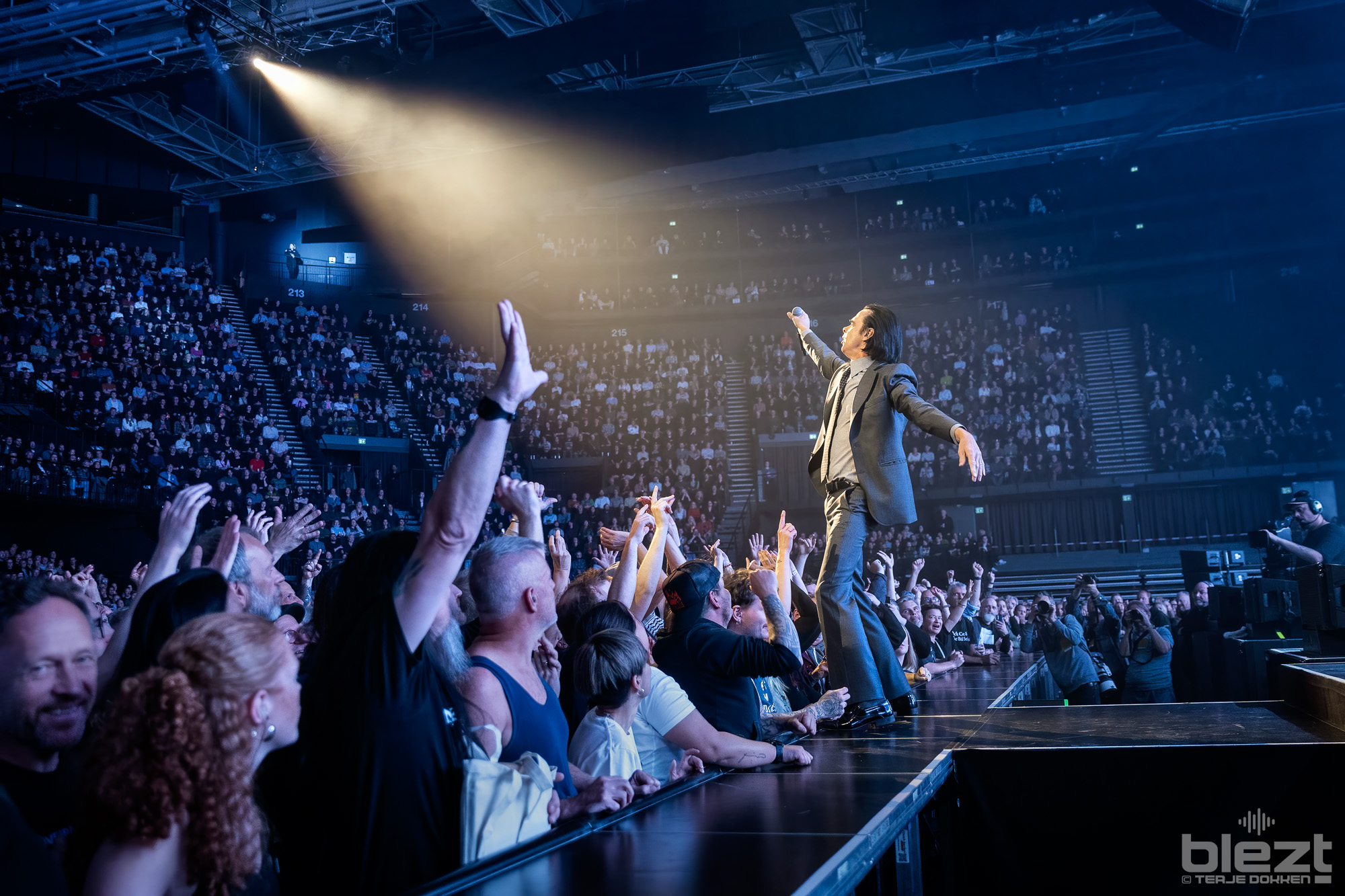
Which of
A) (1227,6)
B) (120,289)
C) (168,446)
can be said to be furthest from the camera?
(120,289)

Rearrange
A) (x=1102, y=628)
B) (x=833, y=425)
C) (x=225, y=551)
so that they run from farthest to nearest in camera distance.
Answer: (x=1102, y=628) → (x=833, y=425) → (x=225, y=551)

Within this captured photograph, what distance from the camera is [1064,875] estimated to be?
3.24 m

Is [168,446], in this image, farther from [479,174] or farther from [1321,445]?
[1321,445]

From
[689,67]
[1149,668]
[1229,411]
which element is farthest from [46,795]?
[1229,411]

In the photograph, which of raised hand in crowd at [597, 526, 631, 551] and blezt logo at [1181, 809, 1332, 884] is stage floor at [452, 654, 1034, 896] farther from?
raised hand in crowd at [597, 526, 631, 551]

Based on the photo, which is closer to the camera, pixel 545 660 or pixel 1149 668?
pixel 545 660

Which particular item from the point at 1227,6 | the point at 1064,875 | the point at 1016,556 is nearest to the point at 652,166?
the point at 1227,6

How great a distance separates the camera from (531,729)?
2336 mm

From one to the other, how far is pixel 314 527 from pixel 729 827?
2.59 m

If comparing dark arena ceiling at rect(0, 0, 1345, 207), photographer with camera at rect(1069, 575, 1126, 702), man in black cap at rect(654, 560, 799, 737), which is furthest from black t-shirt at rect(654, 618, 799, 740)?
dark arena ceiling at rect(0, 0, 1345, 207)

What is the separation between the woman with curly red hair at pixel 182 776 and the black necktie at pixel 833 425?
336 centimetres

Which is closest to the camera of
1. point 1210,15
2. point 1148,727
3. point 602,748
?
point 602,748

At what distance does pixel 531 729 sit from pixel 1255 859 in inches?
92.9

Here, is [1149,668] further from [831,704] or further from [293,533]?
[293,533]
